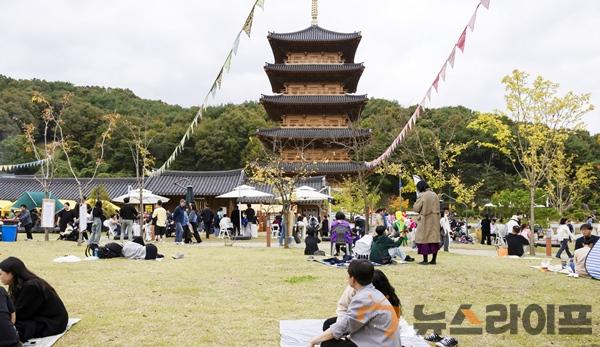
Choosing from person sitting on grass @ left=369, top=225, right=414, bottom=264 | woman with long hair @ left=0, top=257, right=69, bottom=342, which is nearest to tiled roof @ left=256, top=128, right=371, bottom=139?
person sitting on grass @ left=369, top=225, right=414, bottom=264

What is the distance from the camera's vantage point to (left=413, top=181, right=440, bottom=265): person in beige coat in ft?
37.8

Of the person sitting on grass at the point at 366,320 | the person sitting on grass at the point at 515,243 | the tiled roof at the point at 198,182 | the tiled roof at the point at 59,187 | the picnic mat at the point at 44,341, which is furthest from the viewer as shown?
the tiled roof at the point at 59,187

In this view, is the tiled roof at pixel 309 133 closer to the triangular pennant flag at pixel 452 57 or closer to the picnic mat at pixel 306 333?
the triangular pennant flag at pixel 452 57

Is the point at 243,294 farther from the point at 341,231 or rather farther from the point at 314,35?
the point at 314,35

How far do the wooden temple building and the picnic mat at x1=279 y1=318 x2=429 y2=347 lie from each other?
1083 inches

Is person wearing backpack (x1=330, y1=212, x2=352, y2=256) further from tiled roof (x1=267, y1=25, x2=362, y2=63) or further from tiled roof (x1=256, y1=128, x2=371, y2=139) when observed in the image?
tiled roof (x1=267, y1=25, x2=362, y2=63)

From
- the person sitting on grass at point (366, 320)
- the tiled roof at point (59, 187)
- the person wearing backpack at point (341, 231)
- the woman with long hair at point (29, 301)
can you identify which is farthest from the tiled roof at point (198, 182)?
the person sitting on grass at point (366, 320)

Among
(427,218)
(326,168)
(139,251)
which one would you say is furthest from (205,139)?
(427,218)

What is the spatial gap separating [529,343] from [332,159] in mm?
30233

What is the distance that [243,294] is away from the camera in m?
8.28

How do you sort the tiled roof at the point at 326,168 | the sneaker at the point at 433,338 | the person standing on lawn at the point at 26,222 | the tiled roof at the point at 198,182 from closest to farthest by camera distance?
the sneaker at the point at 433,338
the person standing on lawn at the point at 26,222
the tiled roof at the point at 326,168
the tiled roof at the point at 198,182

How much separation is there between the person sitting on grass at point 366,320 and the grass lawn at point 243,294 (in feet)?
4.27

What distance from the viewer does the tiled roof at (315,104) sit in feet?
115

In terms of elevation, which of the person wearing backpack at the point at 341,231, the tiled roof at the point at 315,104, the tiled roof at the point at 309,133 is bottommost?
the person wearing backpack at the point at 341,231
